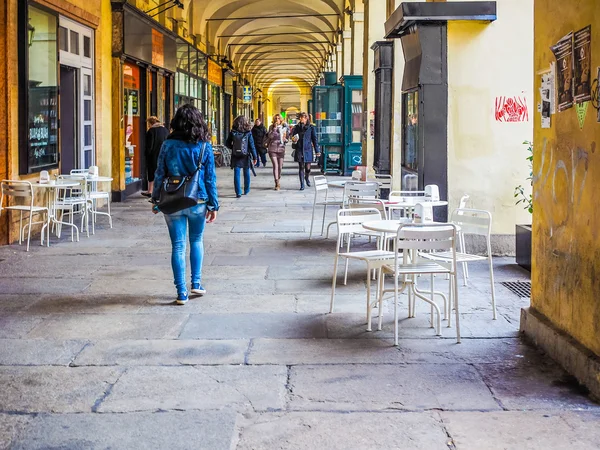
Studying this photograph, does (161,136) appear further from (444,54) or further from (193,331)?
(193,331)

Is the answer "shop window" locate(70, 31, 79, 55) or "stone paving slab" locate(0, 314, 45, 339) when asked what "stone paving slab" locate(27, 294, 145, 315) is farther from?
"shop window" locate(70, 31, 79, 55)

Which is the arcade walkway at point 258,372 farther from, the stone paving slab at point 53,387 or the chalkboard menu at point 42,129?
the chalkboard menu at point 42,129

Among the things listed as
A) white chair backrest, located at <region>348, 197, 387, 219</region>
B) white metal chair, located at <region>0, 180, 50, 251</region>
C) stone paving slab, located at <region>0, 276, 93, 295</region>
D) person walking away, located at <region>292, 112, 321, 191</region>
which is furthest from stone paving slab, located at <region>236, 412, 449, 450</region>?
person walking away, located at <region>292, 112, 321, 191</region>

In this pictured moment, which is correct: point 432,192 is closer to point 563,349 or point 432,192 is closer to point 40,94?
point 563,349

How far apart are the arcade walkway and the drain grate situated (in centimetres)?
12

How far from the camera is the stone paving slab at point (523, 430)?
3.70 metres

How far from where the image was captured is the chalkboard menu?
1042 cm

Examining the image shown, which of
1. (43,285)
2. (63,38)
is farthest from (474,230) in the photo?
(63,38)

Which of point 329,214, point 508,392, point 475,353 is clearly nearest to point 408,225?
point 475,353

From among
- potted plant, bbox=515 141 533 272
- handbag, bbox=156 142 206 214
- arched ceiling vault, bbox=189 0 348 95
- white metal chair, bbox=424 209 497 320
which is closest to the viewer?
white metal chair, bbox=424 209 497 320

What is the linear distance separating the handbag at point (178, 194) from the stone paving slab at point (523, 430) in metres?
3.08

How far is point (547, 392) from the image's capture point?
14.6 ft

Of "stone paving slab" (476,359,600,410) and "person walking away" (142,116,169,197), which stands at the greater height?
"person walking away" (142,116,169,197)

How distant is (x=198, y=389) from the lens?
4.46 meters
